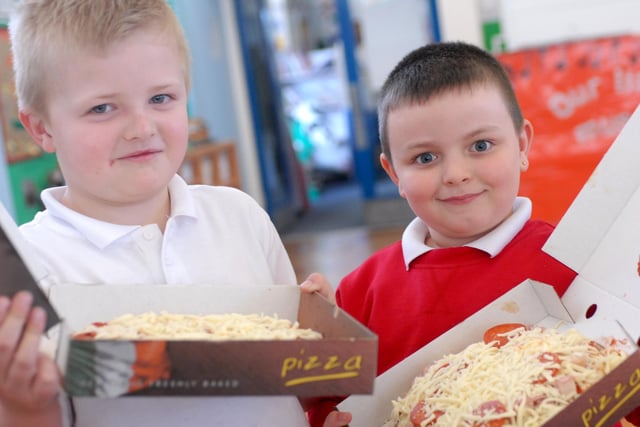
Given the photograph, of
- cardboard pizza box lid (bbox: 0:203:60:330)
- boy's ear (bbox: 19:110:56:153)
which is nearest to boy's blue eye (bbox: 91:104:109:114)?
boy's ear (bbox: 19:110:56:153)

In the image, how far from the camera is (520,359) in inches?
42.1

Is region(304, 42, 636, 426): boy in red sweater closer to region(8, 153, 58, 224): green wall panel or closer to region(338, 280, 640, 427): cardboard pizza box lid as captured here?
region(338, 280, 640, 427): cardboard pizza box lid

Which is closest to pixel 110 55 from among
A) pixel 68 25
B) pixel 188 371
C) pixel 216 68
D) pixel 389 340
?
pixel 68 25

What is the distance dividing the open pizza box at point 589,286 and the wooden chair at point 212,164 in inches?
181

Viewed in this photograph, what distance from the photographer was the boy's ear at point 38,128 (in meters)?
1.20

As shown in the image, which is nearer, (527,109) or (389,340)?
(389,340)

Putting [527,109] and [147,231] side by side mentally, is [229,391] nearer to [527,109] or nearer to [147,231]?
[147,231]

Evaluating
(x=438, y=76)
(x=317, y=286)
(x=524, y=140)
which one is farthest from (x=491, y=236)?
(x=317, y=286)

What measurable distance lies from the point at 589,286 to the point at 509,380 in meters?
0.27

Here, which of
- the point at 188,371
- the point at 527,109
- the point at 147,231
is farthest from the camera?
the point at 527,109

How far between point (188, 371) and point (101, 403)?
291 millimetres

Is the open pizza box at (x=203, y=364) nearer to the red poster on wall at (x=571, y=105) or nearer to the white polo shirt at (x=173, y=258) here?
the white polo shirt at (x=173, y=258)

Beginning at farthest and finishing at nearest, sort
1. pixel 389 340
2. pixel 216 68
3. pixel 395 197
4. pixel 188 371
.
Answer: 1. pixel 216 68
2. pixel 395 197
3. pixel 389 340
4. pixel 188 371

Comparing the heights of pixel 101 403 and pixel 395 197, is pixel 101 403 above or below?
above
